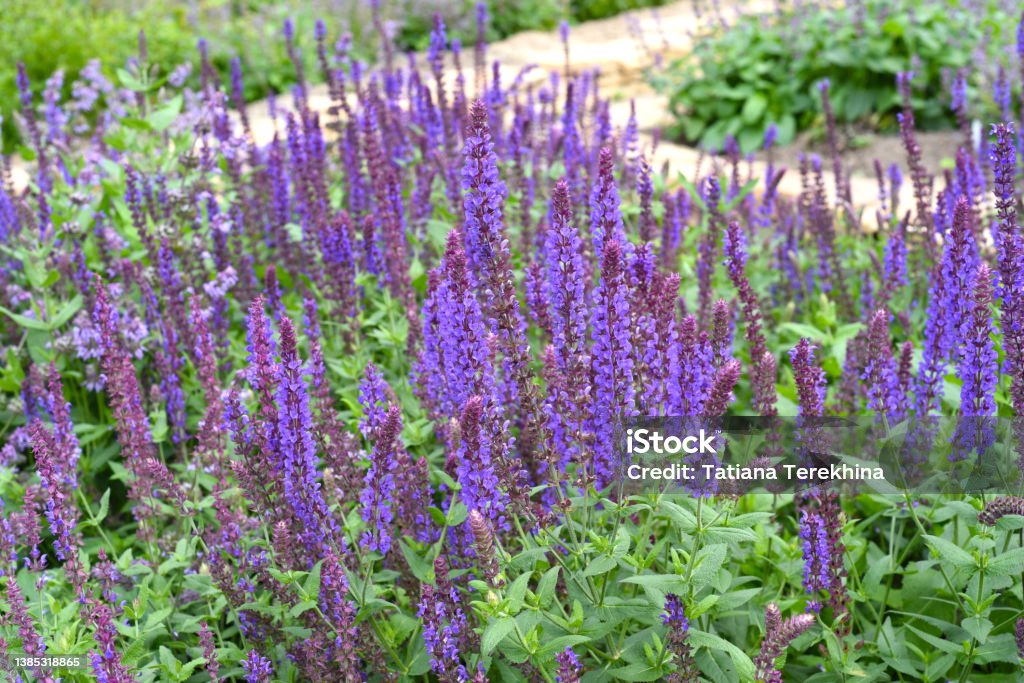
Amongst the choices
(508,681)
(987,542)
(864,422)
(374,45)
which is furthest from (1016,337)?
(374,45)

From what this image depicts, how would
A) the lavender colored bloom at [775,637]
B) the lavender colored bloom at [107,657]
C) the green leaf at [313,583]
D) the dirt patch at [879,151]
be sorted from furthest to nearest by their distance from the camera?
the dirt patch at [879,151] → the green leaf at [313,583] → the lavender colored bloom at [107,657] → the lavender colored bloom at [775,637]

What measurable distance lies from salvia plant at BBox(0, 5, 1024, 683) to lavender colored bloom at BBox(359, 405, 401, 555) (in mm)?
22

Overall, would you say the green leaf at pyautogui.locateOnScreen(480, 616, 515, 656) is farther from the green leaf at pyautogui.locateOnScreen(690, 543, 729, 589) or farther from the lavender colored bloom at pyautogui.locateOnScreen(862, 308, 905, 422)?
the lavender colored bloom at pyautogui.locateOnScreen(862, 308, 905, 422)

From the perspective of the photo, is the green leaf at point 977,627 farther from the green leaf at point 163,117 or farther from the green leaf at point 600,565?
the green leaf at point 163,117

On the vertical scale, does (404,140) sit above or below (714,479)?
above

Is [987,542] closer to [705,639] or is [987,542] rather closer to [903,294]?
[705,639]

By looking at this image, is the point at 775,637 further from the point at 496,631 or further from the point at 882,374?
the point at 882,374

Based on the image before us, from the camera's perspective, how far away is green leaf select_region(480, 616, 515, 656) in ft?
8.33

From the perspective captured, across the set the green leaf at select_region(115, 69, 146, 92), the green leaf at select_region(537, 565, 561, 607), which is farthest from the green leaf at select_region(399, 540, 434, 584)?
the green leaf at select_region(115, 69, 146, 92)

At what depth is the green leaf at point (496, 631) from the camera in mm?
2539

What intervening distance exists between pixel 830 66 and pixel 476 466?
903 centimetres

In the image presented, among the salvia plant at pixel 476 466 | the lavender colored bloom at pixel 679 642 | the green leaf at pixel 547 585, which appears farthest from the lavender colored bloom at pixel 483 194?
the lavender colored bloom at pixel 679 642

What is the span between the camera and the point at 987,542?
10.0ft

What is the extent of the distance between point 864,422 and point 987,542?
0.89 meters
